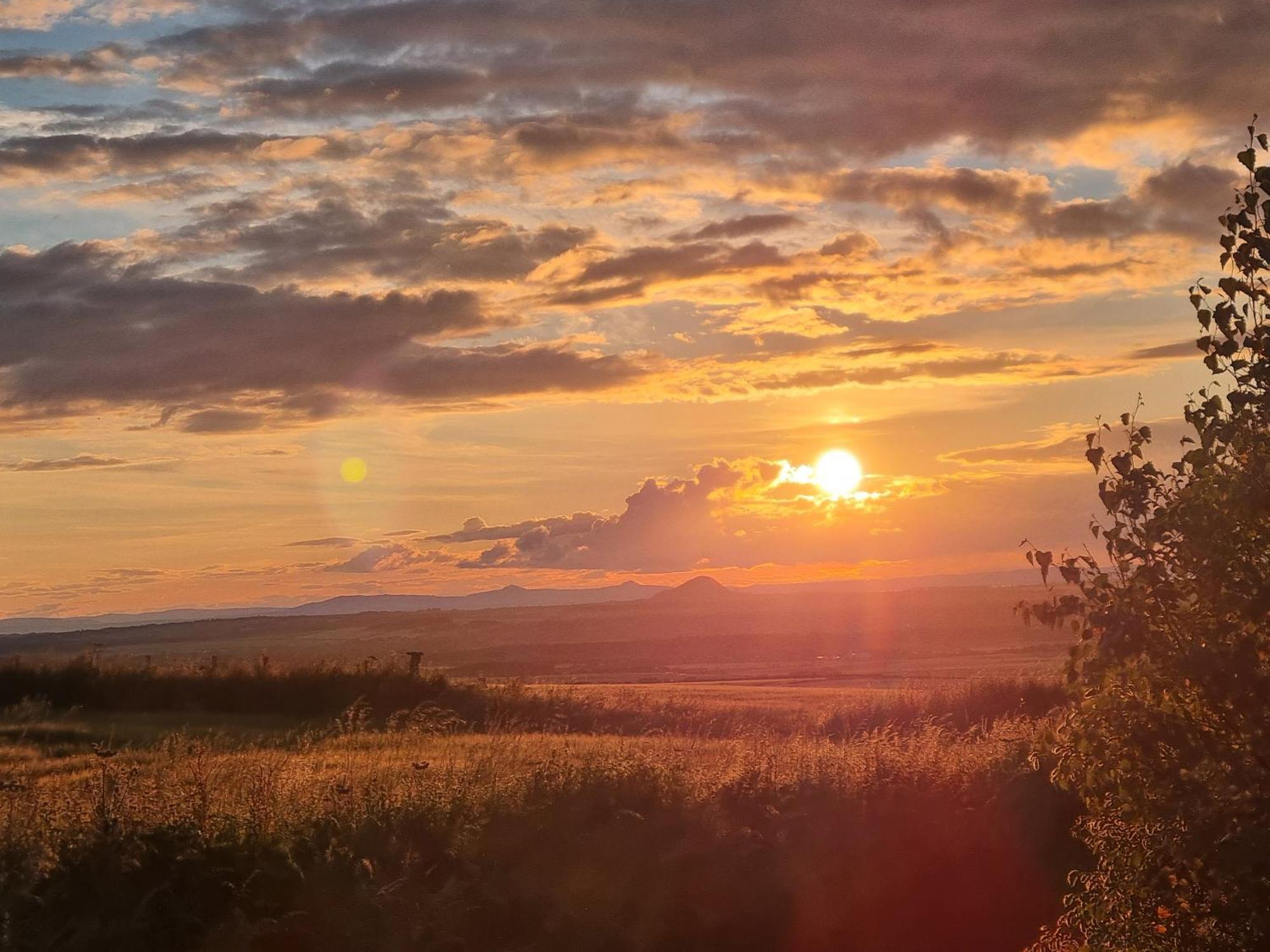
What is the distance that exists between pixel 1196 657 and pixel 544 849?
31.8 ft

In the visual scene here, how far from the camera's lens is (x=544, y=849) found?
53.4ft

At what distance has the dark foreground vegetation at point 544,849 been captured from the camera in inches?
564

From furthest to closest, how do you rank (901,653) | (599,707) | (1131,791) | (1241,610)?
A: 1. (901,653)
2. (599,707)
3. (1131,791)
4. (1241,610)

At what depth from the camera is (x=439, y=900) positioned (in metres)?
14.8

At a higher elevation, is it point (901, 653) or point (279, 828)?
point (279, 828)

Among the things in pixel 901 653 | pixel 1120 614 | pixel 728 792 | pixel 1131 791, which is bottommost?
pixel 901 653

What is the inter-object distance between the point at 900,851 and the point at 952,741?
18.7 ft

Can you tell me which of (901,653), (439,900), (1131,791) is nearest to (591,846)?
(439,900)

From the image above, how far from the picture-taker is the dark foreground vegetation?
14320 millimetres

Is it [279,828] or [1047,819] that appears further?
[1047,819]

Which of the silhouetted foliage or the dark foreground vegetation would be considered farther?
the dark foreground vegetation

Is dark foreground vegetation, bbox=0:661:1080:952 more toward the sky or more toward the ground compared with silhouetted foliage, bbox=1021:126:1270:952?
more toward the ground

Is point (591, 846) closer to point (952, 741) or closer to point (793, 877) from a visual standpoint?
point (793, 877)

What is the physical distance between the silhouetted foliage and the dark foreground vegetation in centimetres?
735
